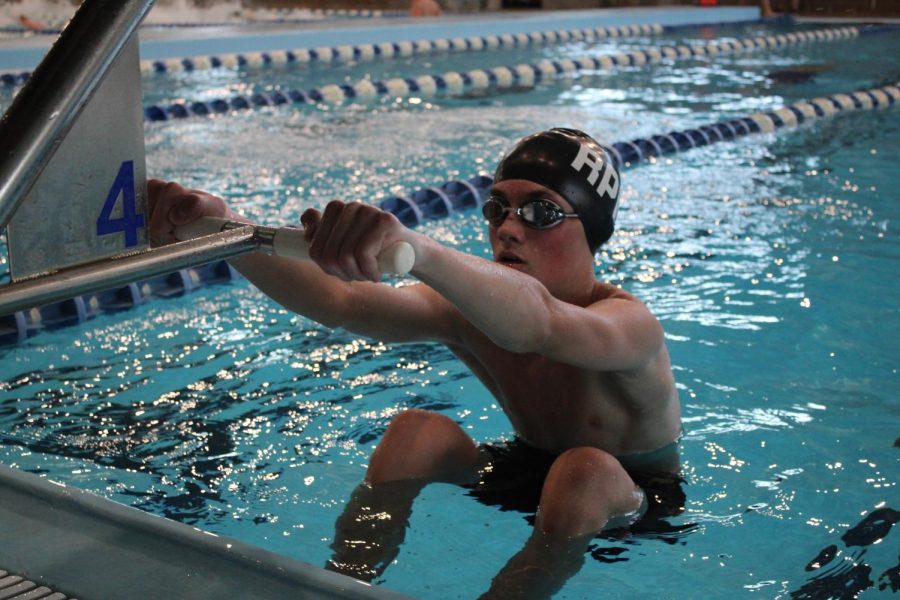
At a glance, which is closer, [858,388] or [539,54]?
[858,388]

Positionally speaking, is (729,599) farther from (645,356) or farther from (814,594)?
(645,356)

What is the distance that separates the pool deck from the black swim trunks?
989cm

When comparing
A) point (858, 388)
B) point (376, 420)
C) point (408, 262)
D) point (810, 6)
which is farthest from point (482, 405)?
point (810, 6)

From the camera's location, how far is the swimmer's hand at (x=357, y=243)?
1.44m

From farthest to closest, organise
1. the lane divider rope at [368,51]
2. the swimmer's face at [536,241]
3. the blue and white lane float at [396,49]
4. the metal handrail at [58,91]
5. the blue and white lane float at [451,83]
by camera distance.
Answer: the blue and white lane float at [396,49]
the lane divider rope at [368,51]
the blue and white lane float at [451,83]
the swimmer's face at [536,241]
the metal handrail at [58,91]

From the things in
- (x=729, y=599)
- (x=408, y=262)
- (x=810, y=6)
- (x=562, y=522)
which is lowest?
(x=729, y=599)

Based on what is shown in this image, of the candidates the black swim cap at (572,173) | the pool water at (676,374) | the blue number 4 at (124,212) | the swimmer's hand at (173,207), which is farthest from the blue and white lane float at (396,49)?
the blue number 4 at (124,212)

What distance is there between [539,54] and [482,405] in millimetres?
11413

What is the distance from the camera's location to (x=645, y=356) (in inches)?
87.8

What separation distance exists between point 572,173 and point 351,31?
12.5 m

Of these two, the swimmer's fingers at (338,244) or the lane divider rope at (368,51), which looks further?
the lane divider rope at (368,51)

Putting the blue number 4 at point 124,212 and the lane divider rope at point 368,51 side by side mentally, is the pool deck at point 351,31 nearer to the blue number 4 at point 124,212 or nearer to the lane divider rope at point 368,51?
the lane divider rope at point 368,51

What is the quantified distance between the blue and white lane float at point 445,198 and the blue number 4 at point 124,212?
4.67 ft

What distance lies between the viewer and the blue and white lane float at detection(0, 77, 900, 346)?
425 cm
